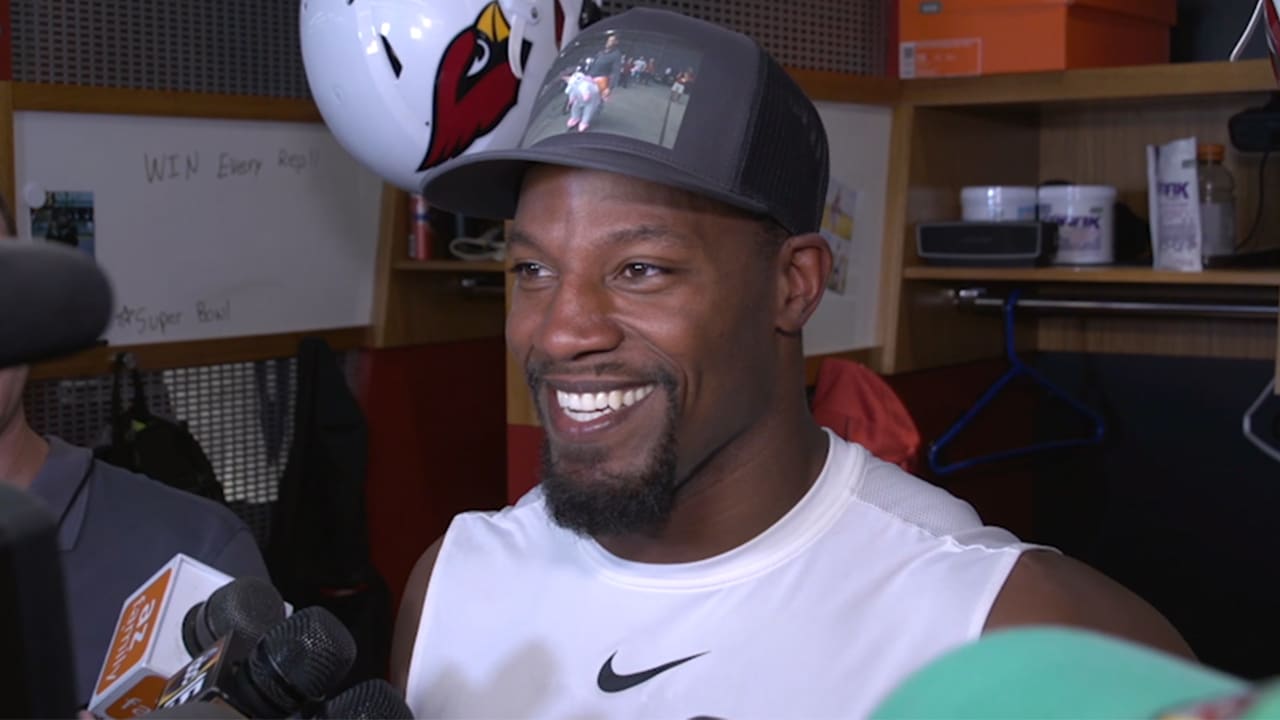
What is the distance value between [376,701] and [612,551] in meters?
0.55

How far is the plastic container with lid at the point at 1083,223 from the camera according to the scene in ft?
8.93

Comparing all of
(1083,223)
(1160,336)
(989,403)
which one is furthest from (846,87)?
(1160,336)

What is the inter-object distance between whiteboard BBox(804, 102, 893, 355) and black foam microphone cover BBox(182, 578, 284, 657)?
177cm

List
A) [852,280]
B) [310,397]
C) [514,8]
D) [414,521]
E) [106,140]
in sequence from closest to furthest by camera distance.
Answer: [514,8] < [106,140] < [852,280] < [310,397] < [414,521]

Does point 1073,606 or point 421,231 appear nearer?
point 1073,606

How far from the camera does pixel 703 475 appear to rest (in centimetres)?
122

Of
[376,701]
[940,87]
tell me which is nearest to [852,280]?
[940,87]

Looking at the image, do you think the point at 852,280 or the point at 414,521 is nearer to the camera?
the point at 852,280

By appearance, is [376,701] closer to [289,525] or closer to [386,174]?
[386,174]

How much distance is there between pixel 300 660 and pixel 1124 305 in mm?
2362

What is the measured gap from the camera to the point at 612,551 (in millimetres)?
1257

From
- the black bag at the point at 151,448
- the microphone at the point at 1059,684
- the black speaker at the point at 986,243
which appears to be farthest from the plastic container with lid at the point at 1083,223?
the microphone at the point at 1059,684

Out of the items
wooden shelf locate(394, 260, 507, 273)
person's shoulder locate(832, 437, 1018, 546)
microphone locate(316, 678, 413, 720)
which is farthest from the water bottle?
microphone locate(316, 678, 413, 720)

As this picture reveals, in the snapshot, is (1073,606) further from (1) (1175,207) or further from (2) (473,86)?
(1) (1175,207)
